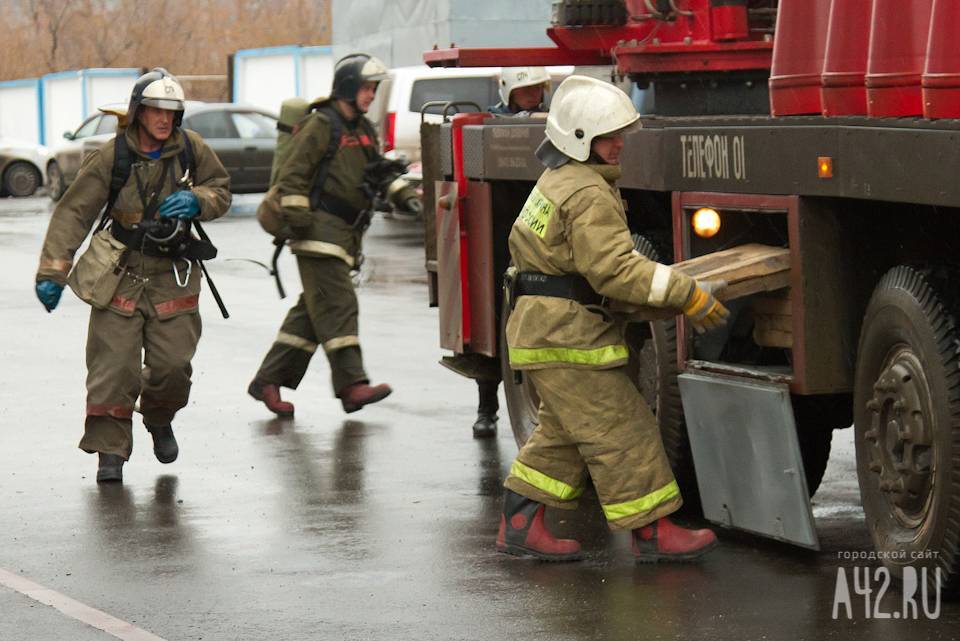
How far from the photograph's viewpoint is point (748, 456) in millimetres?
6988

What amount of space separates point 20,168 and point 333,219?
26254mm

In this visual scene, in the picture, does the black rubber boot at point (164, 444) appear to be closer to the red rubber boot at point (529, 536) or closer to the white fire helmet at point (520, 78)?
the red rubber boot at point (529, 536)

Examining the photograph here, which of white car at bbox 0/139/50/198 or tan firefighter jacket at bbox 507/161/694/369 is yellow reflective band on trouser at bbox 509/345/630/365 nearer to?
tan firefighter jacket at bbox 507/161/694/369

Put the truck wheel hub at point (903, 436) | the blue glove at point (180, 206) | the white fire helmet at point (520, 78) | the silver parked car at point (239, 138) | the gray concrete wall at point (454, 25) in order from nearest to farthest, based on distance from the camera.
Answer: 1. the truck wheel hub at point (903, 436)
2. the blue glove at point (180, 206)
3. the white fire helmet at point (520, 78)
4. the silver parked car at point (239, 138)
5. the gray concrete wall at point (454, 25)

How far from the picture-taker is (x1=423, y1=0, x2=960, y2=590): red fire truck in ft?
20.1

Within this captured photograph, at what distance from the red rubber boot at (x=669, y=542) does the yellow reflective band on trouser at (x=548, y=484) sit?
0.25 meters

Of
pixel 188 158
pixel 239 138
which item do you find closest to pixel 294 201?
pixel 188 158

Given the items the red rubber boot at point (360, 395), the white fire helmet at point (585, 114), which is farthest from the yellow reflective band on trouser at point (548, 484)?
the red rubber boot at point (360, 395)

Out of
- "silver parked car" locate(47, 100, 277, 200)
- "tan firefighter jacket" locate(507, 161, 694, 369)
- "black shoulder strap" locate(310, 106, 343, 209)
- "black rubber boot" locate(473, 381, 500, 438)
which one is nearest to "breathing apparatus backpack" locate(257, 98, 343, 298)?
"black shoulder strap" locate(310, 106, 343, 209)

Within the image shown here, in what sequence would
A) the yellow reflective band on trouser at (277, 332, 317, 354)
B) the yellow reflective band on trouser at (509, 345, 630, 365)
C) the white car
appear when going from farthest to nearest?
the white car < the yellow reflective band on trouser at (277, 332, 317, 354) < the yellow reflective band on trouser at (509, 345, 630, 365)

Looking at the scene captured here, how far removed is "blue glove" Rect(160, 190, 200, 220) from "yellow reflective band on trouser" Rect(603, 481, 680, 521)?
2.91 m

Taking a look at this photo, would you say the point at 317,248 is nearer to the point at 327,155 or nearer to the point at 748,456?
the point at 327,155

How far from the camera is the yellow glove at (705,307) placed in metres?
6.71

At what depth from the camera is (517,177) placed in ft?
28.5
